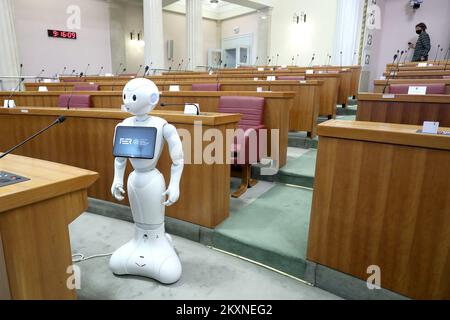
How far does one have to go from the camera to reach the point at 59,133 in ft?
8.13

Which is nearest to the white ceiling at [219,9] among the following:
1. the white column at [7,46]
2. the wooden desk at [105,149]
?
the white column at [7,46]

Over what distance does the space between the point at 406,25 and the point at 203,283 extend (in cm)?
972

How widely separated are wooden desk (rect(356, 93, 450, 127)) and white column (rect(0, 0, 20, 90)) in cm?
637

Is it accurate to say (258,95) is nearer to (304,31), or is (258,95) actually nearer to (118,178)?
(118,178)

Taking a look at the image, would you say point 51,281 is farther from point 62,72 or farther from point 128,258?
point 62,72

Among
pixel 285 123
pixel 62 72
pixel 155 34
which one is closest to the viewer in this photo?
pixel 285 123

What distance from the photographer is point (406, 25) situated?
8625 millimetres

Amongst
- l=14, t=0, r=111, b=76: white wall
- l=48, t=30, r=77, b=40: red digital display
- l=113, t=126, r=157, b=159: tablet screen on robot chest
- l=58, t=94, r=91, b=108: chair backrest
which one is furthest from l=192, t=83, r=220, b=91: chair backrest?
l=48, t=30, r=77, b=40: red digital display

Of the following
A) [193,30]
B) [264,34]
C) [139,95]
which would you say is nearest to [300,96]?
[139,95]

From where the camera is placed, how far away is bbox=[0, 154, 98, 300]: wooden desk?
91 cm

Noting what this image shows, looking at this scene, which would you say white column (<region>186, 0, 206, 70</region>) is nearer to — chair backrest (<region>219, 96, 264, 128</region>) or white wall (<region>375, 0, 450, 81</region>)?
white wall (<region>375, 0, 450, 81</region>)

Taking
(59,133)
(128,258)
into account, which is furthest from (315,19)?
(128,258)

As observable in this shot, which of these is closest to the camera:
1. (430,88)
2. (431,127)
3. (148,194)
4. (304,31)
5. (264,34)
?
(431,127)

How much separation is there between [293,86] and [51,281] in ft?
9.29
